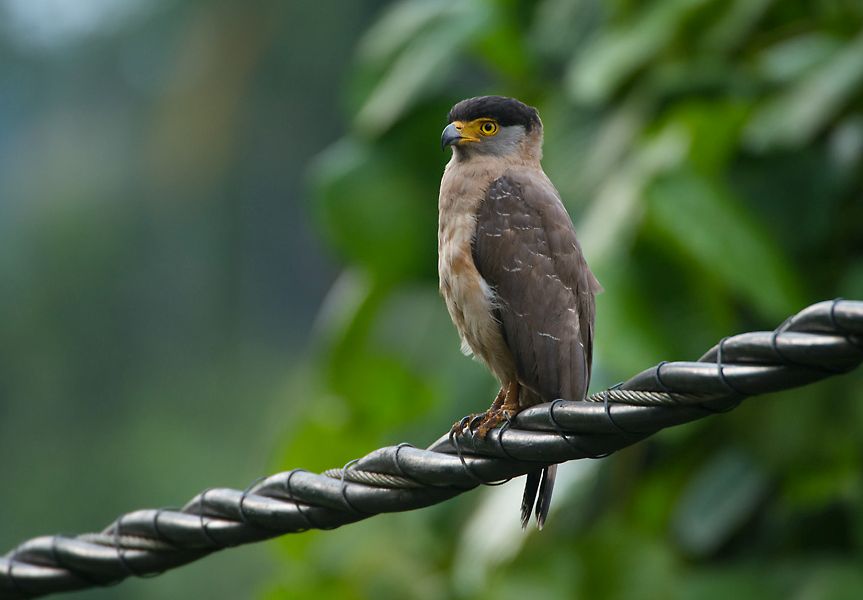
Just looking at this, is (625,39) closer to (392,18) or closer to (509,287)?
(392,18)

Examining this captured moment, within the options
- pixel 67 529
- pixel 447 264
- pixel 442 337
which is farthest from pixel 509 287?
pixel 67 529

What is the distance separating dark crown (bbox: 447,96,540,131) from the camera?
13.8ft

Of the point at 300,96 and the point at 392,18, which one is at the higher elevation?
the point at 300,96

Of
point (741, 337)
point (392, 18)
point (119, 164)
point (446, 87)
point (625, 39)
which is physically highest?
point (119, 164)

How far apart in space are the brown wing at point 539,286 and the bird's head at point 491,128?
0.30 m

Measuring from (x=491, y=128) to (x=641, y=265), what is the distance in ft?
5.31

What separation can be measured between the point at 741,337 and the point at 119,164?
767 inches

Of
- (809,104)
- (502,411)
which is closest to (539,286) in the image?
(502,411)

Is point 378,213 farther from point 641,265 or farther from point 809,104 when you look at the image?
point 809,104

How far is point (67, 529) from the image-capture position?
56.9 feet

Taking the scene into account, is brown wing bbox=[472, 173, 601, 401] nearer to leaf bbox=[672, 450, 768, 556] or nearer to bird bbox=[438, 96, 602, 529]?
bird bbox=[438, 96, 602, 529]

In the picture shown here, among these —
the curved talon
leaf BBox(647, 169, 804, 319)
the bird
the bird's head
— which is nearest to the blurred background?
leaf BBox(647, 169, 804, 319)

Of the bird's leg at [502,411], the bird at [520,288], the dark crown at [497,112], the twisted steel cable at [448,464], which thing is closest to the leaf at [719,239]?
the dark crown at [497,112]

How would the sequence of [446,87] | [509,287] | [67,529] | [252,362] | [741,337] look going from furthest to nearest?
1. [252,362]
2. [67,529]
3. [446,87]
4. [509,287]
5. [741,337]
